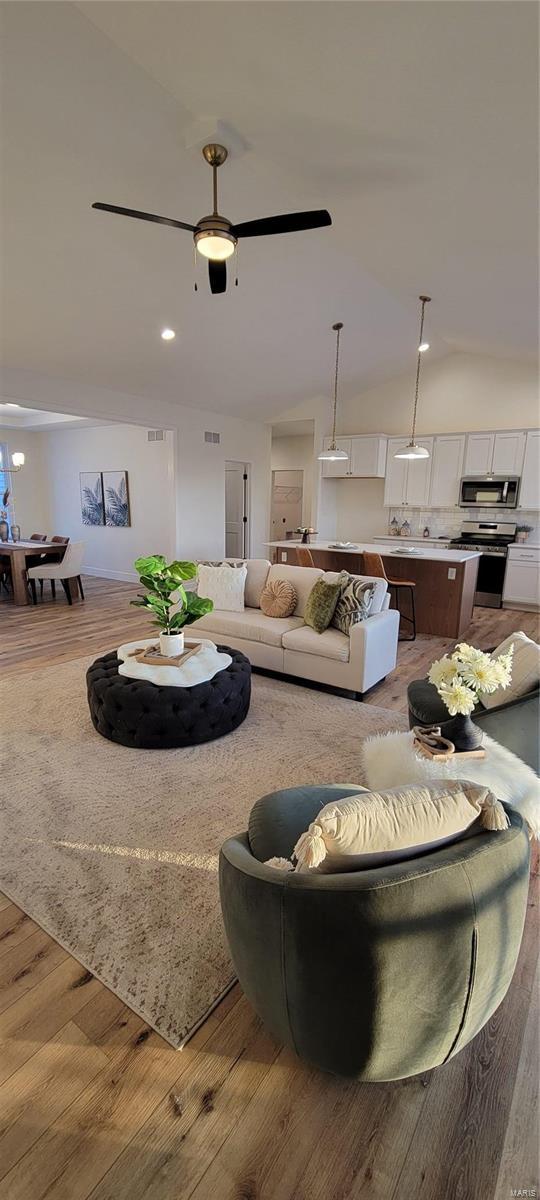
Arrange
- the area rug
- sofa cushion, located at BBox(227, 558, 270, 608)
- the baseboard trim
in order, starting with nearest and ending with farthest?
the area rug → sofa cushion, located at BBox(227, 558, 270, 608) → the baseboard trim

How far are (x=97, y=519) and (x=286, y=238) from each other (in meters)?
6.23

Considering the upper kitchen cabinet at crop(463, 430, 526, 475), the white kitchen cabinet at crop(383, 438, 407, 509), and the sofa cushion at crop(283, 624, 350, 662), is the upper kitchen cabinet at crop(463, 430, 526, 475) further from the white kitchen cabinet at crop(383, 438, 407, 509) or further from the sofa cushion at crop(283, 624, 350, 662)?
the sofa cushion at crop(283, 624, 350, 662)

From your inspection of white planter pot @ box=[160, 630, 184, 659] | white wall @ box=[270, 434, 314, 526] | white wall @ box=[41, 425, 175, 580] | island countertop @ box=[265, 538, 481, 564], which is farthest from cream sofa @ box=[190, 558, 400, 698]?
white wall @ box=[270, 434, 314, 526]

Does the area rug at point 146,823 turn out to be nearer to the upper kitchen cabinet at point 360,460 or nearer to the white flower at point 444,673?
the white flower at point 444,673

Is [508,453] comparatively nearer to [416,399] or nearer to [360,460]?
[416,399]

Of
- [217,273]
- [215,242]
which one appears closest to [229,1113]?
[215,242]

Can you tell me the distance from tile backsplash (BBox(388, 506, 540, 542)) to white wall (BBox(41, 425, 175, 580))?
13.0 feet

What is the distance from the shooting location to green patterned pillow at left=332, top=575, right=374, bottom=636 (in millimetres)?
3844

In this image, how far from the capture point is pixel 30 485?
32.4ft

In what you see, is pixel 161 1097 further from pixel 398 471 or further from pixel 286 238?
pixel 398 471

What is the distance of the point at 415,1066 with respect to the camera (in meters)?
1.20

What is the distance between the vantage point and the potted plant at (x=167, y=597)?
311 centimetres

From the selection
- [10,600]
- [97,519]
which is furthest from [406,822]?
[97,519]

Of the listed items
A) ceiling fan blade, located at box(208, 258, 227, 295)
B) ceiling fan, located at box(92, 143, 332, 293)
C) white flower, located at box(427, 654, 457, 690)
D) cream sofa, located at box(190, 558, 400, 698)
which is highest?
ceiling fan, located at box(92, 143, 332, 293)
